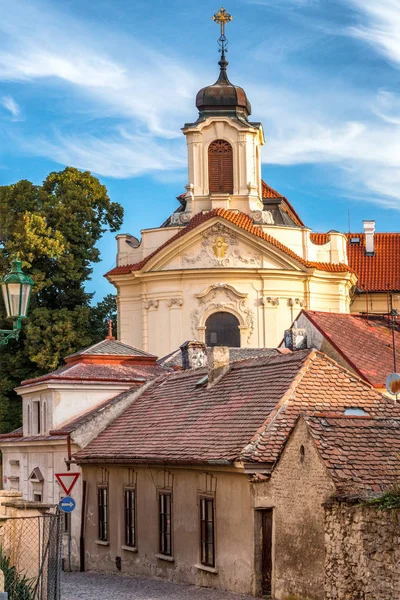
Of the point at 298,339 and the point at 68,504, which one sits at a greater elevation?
Answer: the point at 298,339

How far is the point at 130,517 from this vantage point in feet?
94.9

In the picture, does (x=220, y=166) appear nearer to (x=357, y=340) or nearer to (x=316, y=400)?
(x=357, y=340)

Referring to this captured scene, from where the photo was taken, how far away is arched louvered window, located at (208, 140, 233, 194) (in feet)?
204

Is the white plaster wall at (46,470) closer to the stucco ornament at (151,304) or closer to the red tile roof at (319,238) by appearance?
the stucco ornament at (151,304)

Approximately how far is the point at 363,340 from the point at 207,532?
1375 cm

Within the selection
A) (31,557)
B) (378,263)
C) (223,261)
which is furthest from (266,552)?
(378,263)

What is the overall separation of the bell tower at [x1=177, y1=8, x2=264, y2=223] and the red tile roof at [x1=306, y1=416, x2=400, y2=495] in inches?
1579

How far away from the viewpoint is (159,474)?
27000 millimetres

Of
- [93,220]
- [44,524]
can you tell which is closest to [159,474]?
[44,524]

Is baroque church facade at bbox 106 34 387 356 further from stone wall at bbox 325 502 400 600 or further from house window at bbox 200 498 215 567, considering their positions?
stone wall at bbox 325 502 400 600

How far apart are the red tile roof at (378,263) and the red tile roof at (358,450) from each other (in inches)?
1778

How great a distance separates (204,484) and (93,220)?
3968 centimetres

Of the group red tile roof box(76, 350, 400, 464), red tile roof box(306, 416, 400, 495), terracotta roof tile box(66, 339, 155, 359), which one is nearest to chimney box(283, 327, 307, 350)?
terracotta roof tile box(66, 339, 155, 359)

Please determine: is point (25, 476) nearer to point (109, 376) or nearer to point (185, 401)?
point (109, 376)
